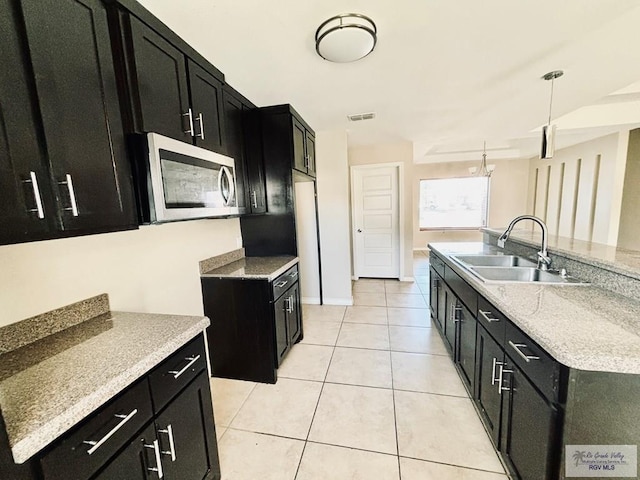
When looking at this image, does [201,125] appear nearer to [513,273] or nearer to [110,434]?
[110,434]

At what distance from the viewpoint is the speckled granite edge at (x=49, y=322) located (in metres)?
1.08

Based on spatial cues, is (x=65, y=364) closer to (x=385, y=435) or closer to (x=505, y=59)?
(x=385, y=435)

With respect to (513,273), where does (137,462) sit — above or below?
below

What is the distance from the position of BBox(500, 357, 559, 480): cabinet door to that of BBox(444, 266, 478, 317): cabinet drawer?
1.62ft

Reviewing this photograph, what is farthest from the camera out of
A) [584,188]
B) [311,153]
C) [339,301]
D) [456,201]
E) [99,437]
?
[456,201]

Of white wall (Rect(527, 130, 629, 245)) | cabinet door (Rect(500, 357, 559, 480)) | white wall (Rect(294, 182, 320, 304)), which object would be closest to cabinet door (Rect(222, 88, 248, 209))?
white wall (Rect(294, 182, 320, 304))

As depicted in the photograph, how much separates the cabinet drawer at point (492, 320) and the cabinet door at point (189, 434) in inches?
60.6

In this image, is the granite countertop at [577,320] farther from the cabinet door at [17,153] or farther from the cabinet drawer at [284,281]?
the cabinet door at [17,153]

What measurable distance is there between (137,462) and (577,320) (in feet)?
6.02

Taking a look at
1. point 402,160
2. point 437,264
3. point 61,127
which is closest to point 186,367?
point 61,127

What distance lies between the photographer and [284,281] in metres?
2.42

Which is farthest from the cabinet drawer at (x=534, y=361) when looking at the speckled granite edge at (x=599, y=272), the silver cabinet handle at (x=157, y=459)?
the silver cabinet handle at (x=157, y=459)

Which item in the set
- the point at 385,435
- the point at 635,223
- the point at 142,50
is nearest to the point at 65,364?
the point at 142,50

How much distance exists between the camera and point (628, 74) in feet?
7.47
